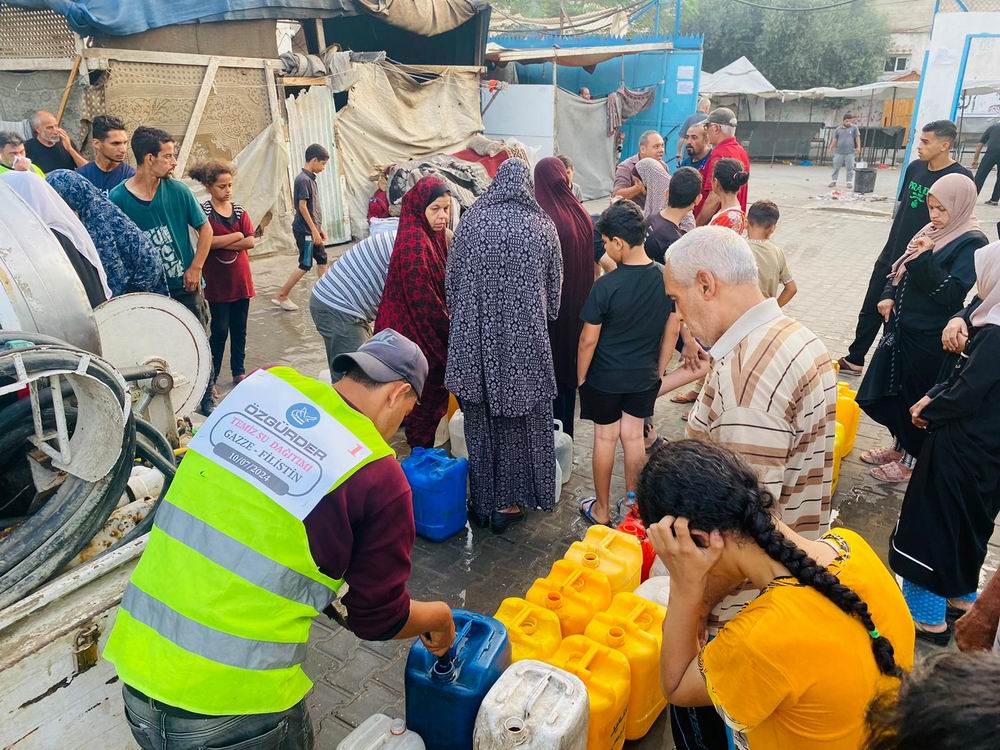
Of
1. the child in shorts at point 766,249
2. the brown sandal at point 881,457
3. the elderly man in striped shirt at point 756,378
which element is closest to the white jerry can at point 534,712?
the elderly man in striped shirt at point 756,378

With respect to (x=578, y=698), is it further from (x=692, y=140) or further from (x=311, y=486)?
(x=692, y=140)

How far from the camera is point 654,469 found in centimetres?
163

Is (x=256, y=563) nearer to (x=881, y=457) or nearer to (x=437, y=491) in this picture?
(x=437, y=491)

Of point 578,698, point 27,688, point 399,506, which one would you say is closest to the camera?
point 399,506

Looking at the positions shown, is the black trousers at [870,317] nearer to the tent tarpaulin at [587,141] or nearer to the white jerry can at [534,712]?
the white jerry can at [534,712]

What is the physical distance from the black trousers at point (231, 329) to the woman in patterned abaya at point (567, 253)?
2606 millimetres

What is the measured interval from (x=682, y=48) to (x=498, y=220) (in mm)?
14702

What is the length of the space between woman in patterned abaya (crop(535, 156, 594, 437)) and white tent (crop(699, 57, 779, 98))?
21879 mm

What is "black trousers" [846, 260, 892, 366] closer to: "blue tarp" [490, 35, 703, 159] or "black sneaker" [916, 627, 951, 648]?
"black sneaker" [916, 627, 951, 648]

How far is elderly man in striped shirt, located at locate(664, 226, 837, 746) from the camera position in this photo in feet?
7.22

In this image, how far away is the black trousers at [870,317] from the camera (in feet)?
18.6

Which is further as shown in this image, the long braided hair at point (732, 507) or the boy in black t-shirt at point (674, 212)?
the boy in black t-shirt at point (674, 212)

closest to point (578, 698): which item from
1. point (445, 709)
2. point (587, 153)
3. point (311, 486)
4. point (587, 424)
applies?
point (445, 709)

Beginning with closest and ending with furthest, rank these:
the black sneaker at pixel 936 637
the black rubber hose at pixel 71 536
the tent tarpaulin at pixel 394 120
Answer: the black rubber hose at pixel 71 536
the black sneaker at pixel 936 637
the tent tarpaulin at pixel 394 120
